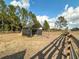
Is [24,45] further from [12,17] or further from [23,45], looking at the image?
[12,17]

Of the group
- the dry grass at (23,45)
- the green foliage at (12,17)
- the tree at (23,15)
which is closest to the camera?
the dry grass at (23,45)

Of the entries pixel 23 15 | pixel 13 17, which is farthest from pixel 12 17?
pixel 23 15

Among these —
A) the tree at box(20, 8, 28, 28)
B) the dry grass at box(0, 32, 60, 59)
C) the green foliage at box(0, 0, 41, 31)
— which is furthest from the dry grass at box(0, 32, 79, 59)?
the tree at box(20, 8, 28, 28)

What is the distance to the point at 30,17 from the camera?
98312 millimetres

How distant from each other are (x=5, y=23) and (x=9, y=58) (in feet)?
245

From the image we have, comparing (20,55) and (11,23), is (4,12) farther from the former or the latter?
(20,55)

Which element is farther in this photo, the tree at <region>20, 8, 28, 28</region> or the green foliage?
the tree at <region>20, 8, 28, 28</region>

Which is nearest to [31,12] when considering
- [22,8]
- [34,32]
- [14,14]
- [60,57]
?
[22,8]

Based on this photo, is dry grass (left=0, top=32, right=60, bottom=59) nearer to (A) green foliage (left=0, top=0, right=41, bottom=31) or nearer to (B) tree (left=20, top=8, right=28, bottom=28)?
(A) green foliage (left=0, top=0, right=41, bottom=31)

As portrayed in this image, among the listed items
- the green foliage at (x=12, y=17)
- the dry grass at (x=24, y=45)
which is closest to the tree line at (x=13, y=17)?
the green foliage at (x=12, y=17)

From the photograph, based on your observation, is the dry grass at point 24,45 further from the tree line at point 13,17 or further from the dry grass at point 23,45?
the tree line at point 13,17

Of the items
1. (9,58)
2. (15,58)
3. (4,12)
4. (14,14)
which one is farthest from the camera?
(14,14)

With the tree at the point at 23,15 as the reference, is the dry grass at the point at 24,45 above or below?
below

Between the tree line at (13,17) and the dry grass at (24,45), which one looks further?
the tree line at (13,17)
